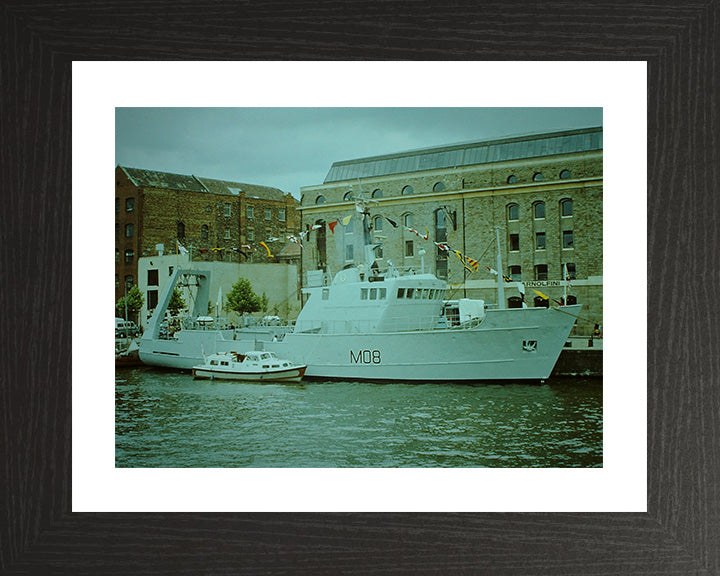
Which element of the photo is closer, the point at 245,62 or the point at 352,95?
the point at 245,62

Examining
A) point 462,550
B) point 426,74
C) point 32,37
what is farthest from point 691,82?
point 32,37

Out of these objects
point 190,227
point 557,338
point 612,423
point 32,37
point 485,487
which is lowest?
point 485,487

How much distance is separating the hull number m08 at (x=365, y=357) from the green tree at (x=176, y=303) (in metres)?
1.24

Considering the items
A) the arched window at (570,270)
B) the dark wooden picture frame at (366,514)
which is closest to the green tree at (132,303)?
the dark wooden picture frame at (366,514)

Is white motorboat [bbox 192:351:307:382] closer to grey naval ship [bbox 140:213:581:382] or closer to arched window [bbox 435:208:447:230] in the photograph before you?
grey naval ship [bbox 140:213:581:382]

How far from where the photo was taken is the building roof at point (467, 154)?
4.13 meters

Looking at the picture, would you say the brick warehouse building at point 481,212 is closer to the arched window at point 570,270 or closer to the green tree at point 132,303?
the arched window at point 570,270

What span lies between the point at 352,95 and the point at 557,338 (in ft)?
6.67

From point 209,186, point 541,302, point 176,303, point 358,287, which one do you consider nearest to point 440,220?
point 358,287

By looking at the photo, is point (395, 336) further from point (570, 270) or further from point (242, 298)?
point (570, 270)

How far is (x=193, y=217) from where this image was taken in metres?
4.44

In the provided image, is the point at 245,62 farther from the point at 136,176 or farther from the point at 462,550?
the point at 462,550

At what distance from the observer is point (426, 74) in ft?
12.6

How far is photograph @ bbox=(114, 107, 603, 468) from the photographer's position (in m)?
4.09
